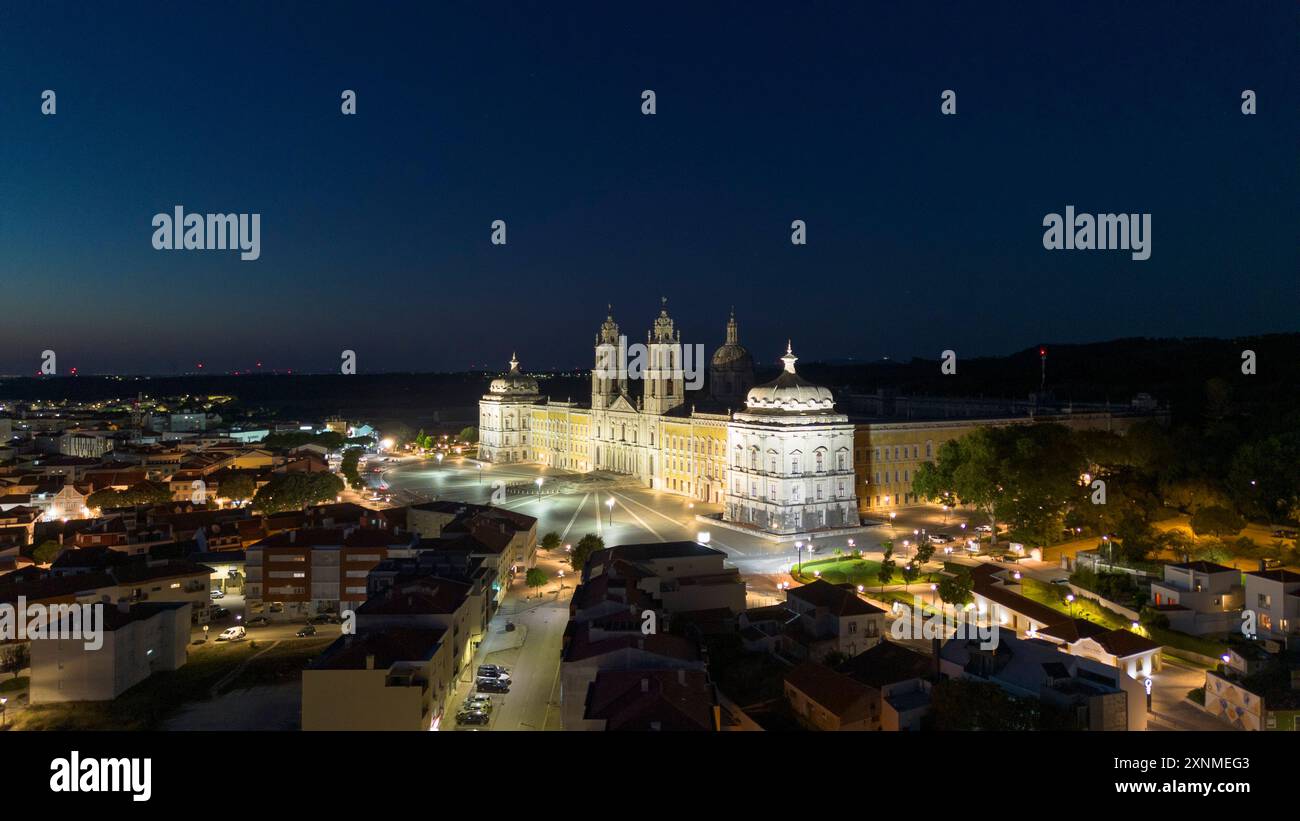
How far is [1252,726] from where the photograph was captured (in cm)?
2312

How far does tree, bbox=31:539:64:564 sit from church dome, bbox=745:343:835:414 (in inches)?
1472

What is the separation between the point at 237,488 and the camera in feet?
198

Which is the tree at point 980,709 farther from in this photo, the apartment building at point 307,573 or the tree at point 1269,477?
the tree at point 1269,477

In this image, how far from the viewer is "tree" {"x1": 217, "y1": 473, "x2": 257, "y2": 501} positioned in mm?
60250

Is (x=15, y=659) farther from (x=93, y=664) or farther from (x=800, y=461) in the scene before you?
(x=800, y=461)

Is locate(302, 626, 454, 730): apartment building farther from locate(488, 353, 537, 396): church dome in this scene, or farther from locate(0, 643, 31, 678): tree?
locate(488, 353, 537, 396): church dome

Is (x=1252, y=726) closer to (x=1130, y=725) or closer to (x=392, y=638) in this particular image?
(x=1130, y=725)

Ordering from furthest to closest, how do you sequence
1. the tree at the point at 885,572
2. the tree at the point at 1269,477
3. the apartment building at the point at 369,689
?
the tree at the point at 1269,477
the tree at the point at 885,572
the apartment building at the point at 369,689

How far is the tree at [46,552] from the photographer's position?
42.7 metres

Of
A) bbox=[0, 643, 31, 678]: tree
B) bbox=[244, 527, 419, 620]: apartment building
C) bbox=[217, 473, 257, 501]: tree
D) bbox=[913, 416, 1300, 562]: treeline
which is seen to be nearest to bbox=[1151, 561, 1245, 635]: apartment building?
bbox=[913, 416, 1300, 562]: treeline

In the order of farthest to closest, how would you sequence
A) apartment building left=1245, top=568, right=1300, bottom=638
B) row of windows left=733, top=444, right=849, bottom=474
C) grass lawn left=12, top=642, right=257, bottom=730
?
row of windows left=733, top=444, right=849, bottom=474 → apartment building left=1245, top=568, right=1300, bottom=638 → grass lawn left=12, top=642, right=257, bottom=730

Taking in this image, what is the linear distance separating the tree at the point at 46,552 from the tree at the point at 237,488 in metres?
16.3

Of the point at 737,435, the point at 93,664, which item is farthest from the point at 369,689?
the point at 737,435

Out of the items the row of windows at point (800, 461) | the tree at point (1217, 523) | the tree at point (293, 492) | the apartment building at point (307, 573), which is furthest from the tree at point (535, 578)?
the tree at point (1217, 523)
